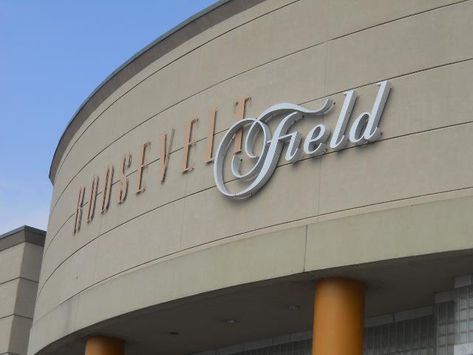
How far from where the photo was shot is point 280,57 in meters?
16.9

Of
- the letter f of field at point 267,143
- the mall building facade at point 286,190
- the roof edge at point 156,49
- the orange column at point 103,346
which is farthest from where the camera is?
the orange column at point 103,346

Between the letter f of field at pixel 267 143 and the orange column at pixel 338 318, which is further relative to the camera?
the letter f of field at pixel 267 143

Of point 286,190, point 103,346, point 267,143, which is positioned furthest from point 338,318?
point 103,346

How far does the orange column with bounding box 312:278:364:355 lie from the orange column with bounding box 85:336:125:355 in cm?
681

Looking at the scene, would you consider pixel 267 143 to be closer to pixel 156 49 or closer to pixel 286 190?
pixel 286 190

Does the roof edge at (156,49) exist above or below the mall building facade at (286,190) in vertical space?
above

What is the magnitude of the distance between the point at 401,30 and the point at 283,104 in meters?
2.42

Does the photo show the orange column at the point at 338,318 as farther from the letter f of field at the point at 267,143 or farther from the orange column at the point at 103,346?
the orange column at the point at 103,346

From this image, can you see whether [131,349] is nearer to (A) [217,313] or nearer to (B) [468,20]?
(A) [217,313]

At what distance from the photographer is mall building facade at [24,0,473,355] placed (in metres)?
14.3

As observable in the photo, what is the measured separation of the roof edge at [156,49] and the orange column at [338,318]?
562cm

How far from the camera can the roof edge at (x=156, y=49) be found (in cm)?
1833

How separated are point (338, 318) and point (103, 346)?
286 inches

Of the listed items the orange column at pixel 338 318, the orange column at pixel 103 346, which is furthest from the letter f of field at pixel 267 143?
the orange column at pixel 103 346
